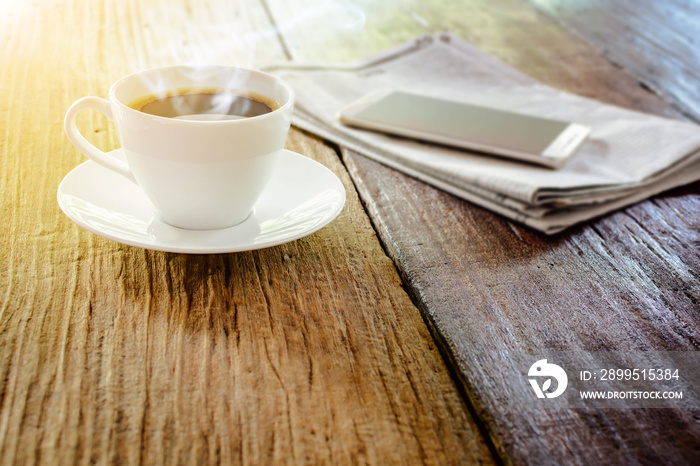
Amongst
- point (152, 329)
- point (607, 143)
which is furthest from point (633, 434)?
point (607, 143)

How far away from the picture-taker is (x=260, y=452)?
1.23ft

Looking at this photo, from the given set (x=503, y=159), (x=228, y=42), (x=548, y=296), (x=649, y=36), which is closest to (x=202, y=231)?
(x=548, y=296)

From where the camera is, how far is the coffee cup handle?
0.55 m

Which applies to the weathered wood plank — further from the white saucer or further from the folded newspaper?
the white saucer

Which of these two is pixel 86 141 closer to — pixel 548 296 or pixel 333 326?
pixel 333 326

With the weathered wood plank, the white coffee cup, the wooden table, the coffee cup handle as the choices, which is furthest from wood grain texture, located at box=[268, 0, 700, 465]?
the weathered wood plank

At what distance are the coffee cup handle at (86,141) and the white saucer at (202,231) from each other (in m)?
0.02

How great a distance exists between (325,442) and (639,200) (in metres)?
0.56

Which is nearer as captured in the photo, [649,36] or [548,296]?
[548,296]

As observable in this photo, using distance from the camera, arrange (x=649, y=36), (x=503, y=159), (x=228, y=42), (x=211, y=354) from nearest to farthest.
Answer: (x=211, y=354) < (x=503, y=159) < (x=228, y=42) < (x=649, y=36)

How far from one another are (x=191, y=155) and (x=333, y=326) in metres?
0.19

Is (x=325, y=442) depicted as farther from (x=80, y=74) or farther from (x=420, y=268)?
(x=80, y=74)

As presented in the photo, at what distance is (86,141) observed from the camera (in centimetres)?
55

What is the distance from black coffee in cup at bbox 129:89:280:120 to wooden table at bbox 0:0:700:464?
0.45ft
